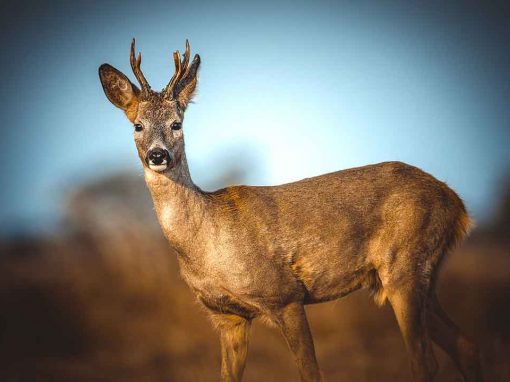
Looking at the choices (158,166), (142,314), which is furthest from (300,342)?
(142,314)

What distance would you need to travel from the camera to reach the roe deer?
23.4ft

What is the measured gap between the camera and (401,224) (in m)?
7.71

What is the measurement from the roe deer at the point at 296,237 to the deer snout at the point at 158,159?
0.01 metres

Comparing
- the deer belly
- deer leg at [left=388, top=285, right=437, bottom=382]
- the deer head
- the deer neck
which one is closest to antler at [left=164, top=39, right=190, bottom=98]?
the deer head

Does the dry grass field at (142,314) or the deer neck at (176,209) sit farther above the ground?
the deer neck at (176,209)

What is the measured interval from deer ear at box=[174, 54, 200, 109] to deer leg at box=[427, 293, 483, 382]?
3689 millimetres

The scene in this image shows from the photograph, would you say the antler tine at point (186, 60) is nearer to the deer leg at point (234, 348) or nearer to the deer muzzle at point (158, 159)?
the deer muzzle at point (158, 159)

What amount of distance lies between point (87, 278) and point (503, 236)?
1309cm

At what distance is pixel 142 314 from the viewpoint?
16.1 metres

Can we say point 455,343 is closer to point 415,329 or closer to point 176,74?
point 415,329

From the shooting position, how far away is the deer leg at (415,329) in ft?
24.0

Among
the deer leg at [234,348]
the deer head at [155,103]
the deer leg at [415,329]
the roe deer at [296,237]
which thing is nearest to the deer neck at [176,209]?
the roe deer at [296,237]

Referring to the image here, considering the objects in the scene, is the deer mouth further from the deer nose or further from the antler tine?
the antler tine

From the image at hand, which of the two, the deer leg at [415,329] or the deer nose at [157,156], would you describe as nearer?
the deer nose at [157,156]
